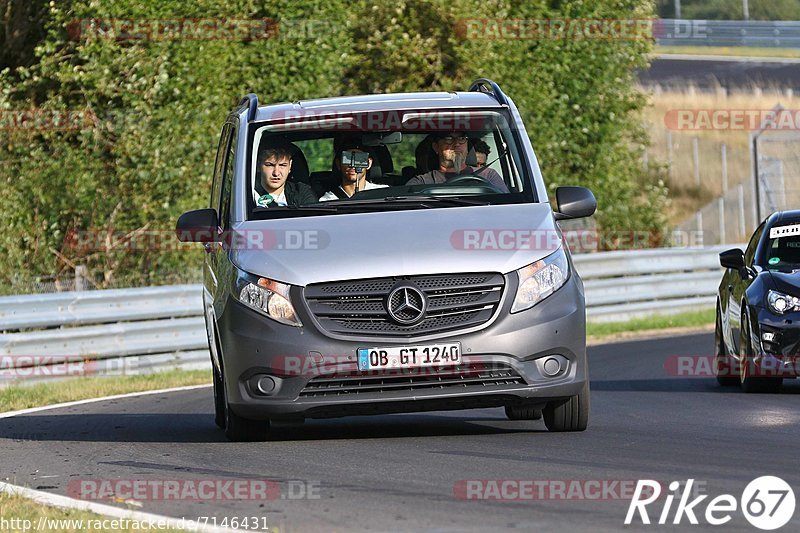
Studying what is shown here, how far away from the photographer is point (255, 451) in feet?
31.0

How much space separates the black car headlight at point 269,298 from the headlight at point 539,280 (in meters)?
1.23

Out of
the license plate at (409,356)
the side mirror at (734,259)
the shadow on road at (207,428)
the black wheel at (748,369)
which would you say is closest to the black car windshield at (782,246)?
the side mirror at (734,259)

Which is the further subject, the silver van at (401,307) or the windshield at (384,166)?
the windshield at (384,166)

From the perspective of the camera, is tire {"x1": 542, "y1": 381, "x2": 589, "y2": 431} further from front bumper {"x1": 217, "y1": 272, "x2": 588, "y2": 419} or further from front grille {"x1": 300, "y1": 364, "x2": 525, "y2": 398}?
front grille {"x1": 300, "y1": 364, "x2": 525, "y2": 398}

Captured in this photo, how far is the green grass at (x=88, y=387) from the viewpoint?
48.8 ft

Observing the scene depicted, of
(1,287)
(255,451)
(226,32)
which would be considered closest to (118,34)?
(226,32)

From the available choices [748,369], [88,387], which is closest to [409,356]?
[748,369]

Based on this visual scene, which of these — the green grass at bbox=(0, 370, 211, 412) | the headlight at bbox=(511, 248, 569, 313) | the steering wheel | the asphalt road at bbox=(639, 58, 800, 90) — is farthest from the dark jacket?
the asphalt road at bbox=(639, 58, 800, 90)

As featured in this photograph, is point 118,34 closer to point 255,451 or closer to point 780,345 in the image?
point 780,345

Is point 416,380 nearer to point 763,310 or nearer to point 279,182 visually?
point 279,182

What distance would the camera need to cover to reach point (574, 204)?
9.92 meters

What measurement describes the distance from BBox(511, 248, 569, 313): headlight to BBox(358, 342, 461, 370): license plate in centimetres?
42

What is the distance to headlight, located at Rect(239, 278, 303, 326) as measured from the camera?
30.0 feet

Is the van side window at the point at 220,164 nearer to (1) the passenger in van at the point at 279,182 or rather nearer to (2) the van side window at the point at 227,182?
(2) the van side window at the point at 227,182
